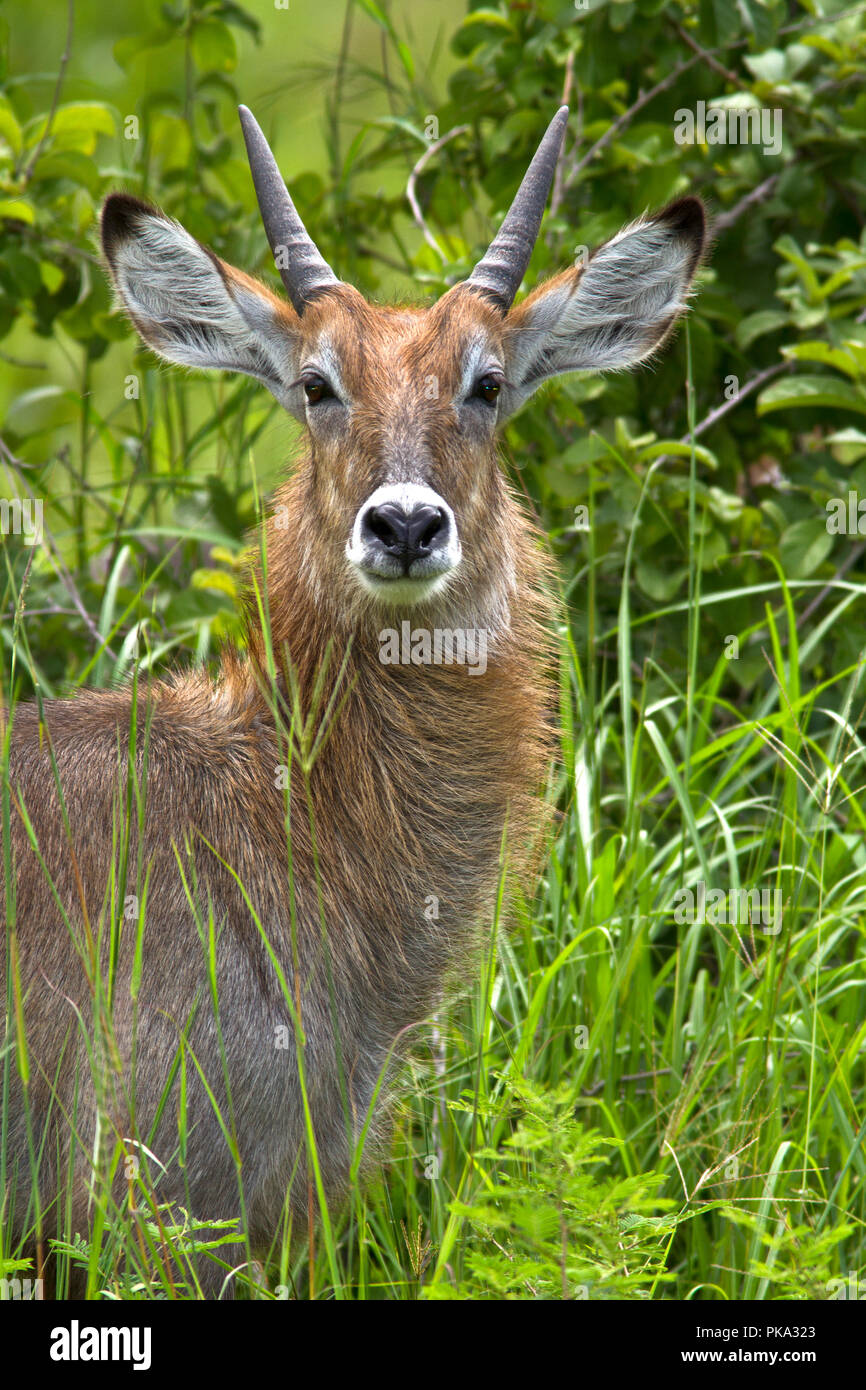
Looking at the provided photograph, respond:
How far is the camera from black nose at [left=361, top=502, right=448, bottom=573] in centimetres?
354

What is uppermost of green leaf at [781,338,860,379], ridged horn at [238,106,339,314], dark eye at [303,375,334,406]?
ridged horn at [238,106,339,314]

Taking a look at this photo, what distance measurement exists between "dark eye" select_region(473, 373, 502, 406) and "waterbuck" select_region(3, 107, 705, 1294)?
0.02 meters

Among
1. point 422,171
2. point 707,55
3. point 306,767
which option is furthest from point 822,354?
point 306,767

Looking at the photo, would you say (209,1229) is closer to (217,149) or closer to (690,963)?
(690,963)

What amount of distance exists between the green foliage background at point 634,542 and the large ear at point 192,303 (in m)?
0.50

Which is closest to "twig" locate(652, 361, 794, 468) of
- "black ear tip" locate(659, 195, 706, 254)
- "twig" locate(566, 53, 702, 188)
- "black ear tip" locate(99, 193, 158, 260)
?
"black ear tip" locate(659, 195, 706, 254)

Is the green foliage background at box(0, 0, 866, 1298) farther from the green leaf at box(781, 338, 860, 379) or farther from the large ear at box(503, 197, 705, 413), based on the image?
the large ear at box(503, 197, 705, 413)

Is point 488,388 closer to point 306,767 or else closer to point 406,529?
point 406,529

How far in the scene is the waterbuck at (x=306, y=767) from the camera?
3.48 m

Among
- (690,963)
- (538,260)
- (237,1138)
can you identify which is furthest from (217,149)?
(237,1138)

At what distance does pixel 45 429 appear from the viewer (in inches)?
242

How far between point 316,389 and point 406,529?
2.42 ft

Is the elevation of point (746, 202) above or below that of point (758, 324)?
above

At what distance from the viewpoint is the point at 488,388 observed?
4.09m
